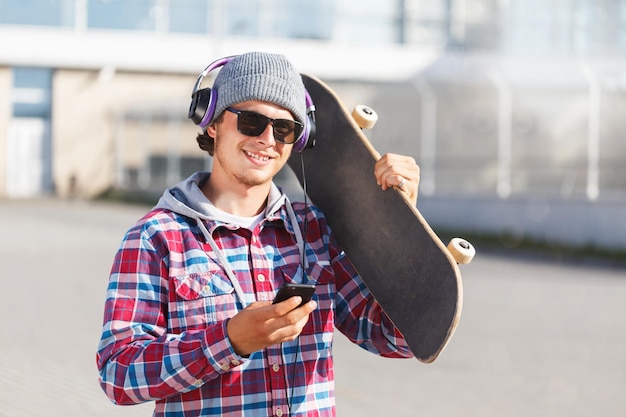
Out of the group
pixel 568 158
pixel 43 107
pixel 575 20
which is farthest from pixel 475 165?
pixel 43 107

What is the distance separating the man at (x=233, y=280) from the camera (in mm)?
1994

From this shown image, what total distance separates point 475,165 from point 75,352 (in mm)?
13275

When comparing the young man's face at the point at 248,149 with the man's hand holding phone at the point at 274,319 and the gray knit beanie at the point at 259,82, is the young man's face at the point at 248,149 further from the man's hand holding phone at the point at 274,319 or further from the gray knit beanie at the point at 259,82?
the man's hand holding phone at the point at 274,319

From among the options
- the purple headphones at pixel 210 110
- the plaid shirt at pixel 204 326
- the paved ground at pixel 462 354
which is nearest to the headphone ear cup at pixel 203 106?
the purple headphones at pixel 210 110

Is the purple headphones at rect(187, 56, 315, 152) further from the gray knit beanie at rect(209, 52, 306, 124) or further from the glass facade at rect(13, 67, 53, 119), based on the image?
the glass facade at rect(13, 67, 53, 119)

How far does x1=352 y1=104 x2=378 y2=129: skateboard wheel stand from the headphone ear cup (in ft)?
1.29

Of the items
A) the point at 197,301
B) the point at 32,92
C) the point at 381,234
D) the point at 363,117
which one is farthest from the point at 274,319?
the point at 32,92

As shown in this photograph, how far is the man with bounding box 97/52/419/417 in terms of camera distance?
1.99 metres

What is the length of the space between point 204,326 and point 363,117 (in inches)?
27.7

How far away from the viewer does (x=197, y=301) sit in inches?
82.3

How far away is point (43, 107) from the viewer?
101 feet

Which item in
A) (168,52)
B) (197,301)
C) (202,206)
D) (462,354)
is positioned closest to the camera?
(197,301)

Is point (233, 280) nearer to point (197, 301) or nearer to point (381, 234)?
point (197, 301)

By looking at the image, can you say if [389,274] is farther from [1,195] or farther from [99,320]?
[1,195]
